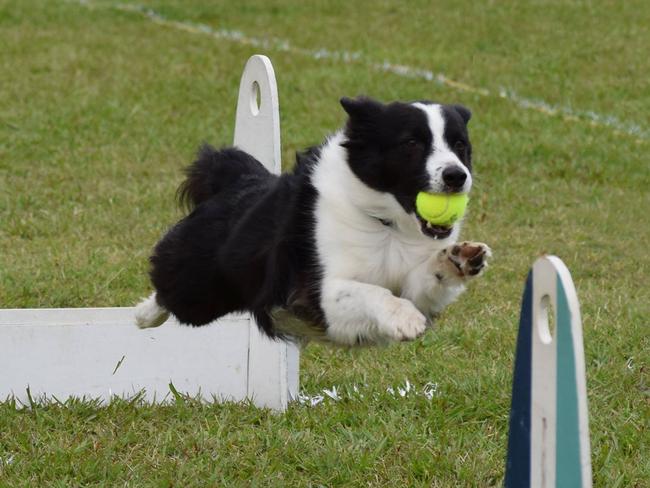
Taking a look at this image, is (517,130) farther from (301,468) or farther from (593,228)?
(301,468)

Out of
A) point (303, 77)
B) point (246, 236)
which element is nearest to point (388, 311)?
point (246, 236)

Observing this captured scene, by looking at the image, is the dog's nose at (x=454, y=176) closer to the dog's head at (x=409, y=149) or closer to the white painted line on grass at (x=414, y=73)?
the dog's head at (x=409, y=149)

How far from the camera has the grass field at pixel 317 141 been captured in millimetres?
4492

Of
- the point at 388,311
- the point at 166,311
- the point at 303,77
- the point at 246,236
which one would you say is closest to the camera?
the point at 388,311

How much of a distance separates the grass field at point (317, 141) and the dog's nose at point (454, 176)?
115 cm

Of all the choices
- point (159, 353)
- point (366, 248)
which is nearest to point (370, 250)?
point (366, 248)

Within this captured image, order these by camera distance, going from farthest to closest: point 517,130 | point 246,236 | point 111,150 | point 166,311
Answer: point 517,130, point 111,150, point 166,311, point 246,236

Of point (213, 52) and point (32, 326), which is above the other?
point (32, 326)

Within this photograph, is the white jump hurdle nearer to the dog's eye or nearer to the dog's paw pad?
the dog's eye

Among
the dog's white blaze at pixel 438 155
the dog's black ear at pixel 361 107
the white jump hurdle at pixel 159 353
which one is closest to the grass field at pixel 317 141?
the white jump hurdle at pixel 159 353

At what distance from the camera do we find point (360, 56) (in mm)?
Answer: 13359

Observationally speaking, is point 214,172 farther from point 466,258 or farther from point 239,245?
point 466,258

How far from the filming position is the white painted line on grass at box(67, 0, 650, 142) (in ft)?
36.9

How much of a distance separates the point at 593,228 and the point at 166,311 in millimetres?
4515
